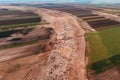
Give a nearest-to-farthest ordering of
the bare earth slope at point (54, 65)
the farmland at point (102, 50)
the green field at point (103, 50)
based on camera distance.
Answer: the bare earth slope at point (54, 65)
the farmland at point (102, 50)
the green field at point (103, 50)

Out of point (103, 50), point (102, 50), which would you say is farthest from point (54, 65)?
point (103, 50)

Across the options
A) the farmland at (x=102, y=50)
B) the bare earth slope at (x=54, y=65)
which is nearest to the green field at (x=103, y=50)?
the farmland at (x=102, y=50)

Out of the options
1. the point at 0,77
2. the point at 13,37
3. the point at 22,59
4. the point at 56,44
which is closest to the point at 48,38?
the point at 56,44

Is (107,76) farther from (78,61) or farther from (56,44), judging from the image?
(56,44)

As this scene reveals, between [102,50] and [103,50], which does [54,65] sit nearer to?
[102,50]

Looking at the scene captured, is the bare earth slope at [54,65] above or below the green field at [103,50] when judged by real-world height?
below

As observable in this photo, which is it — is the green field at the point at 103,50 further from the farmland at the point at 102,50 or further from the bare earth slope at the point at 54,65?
the bare earth slope at the point at 54,65

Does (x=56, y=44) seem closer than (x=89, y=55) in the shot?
No

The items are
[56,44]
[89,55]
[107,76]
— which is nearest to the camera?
[107,76]
